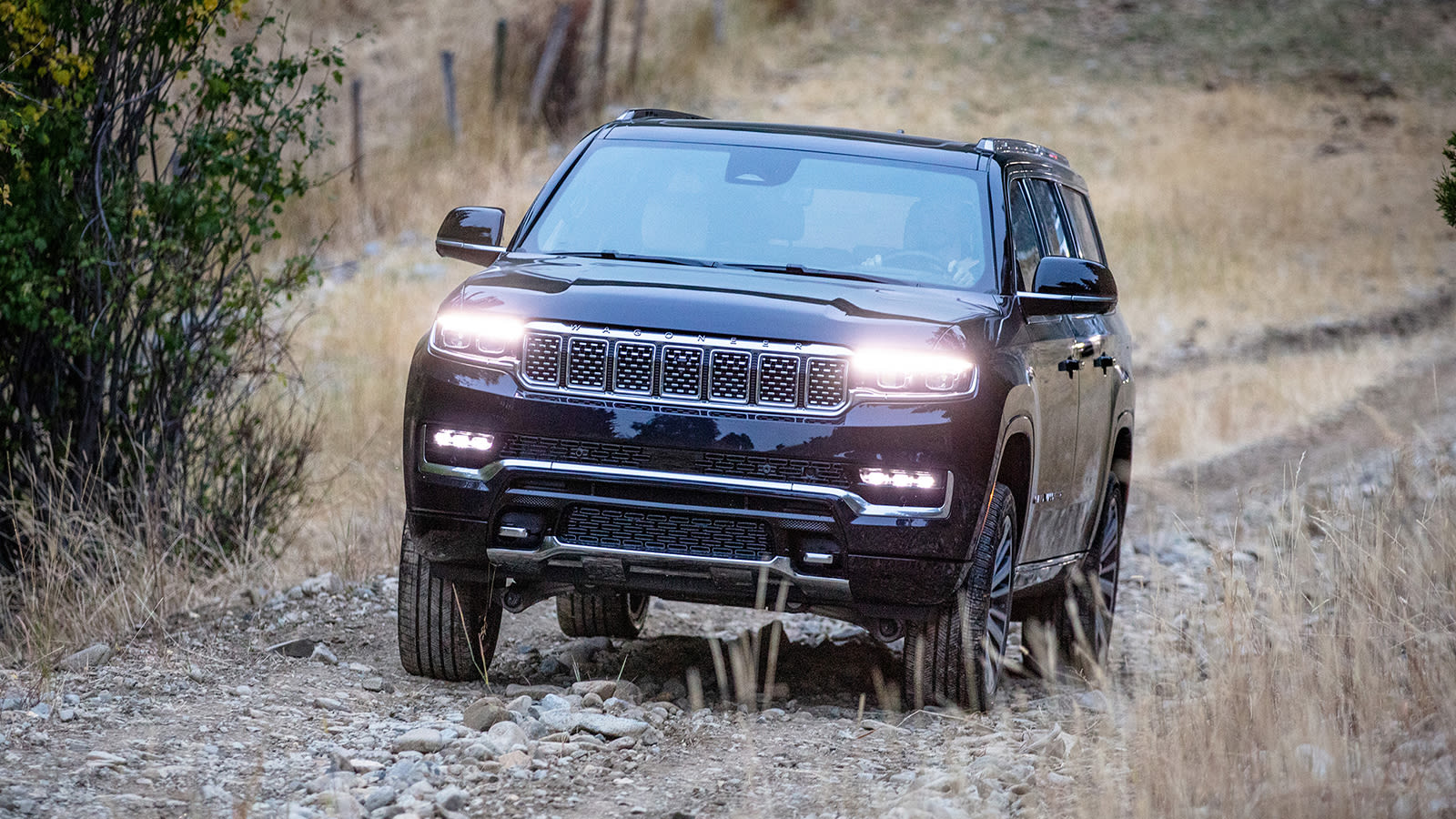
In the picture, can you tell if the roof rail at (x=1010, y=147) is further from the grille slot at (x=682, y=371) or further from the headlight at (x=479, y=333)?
the headlight at (x=479, y=333)

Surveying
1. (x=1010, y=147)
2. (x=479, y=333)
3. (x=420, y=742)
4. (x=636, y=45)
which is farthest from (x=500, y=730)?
(x=636, y=45)

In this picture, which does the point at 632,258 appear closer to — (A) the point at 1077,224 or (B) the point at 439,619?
(B) the point at 439,619

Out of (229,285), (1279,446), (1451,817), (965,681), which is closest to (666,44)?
(1279,446)

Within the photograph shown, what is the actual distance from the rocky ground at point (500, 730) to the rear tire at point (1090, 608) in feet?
0.82

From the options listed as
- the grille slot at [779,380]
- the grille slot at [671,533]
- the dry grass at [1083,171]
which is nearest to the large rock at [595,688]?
the grille slot at [671,533]

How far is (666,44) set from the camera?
99.4 ft

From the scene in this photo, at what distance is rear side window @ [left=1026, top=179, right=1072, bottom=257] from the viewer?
24.1ft

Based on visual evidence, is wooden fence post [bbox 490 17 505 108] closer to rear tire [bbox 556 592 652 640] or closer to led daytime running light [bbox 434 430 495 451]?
rear tire [bbox 556 592 652 640]

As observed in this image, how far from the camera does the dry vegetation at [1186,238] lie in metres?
5.21

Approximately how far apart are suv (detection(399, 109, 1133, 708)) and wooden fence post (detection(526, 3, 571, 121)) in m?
19.9

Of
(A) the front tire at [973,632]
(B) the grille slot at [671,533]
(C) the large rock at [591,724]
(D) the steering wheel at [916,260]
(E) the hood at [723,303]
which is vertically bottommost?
(C) the large rock at [591,724]

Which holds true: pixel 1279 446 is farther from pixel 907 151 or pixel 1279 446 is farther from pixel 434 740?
pixel 434 740

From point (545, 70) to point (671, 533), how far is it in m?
21.3

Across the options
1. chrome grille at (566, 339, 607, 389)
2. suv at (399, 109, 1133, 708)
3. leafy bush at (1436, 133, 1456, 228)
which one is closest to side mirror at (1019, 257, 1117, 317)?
suv at (399, 109, 1133, 708)
